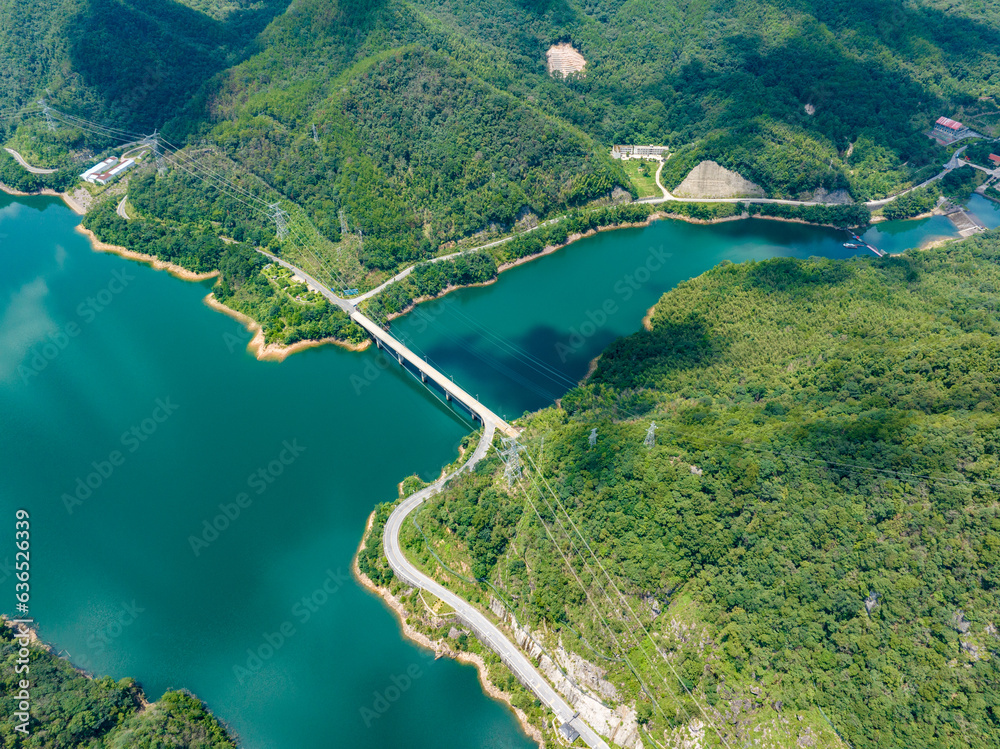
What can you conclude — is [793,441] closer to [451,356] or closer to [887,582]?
[887,582]

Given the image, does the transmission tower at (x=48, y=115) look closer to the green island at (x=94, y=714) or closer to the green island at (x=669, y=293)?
the green island at (x=669, y=293)

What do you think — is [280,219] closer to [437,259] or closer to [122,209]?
[437,259]

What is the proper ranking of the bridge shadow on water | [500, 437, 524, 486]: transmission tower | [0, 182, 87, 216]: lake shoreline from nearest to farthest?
1. [500, 437, 524, 486]: transmission tower
2. the bridge shadow on water
3. [0, 182, 87, 216]: lake shoreline

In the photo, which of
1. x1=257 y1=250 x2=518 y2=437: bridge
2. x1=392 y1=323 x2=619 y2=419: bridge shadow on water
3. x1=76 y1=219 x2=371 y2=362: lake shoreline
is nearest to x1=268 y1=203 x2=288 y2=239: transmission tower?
x1=257 y1=250 x2=518 y2=437: bridge
